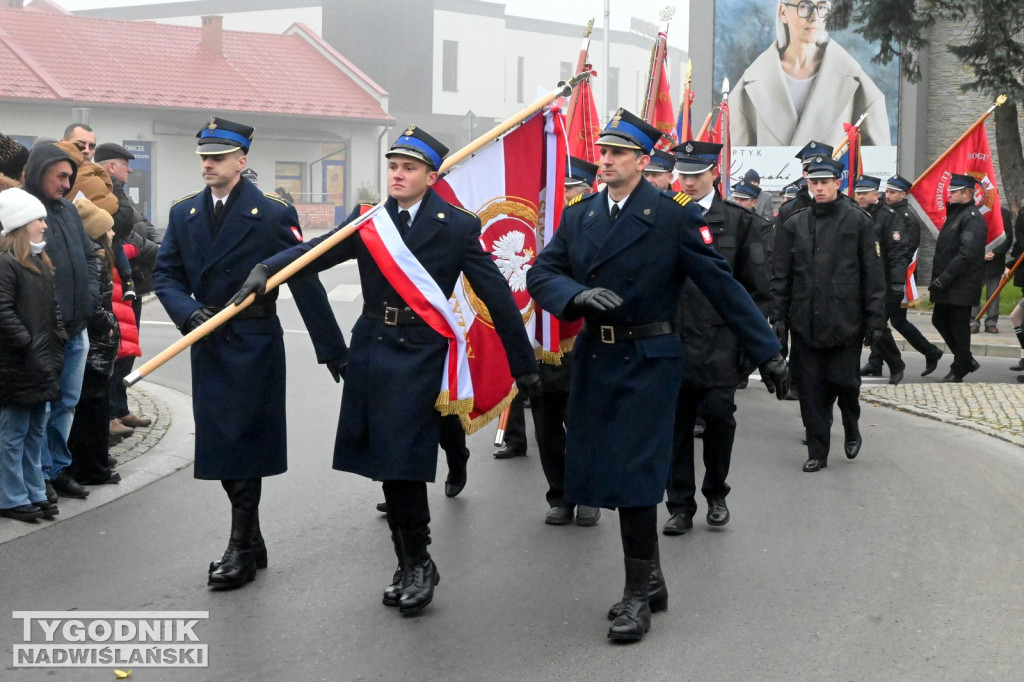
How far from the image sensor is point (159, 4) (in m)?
60.8

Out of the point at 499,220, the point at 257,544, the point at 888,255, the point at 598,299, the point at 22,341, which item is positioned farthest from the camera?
the point at 888,255

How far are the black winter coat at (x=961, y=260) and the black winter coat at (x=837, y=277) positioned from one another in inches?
178

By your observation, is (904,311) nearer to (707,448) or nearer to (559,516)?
(707,448)

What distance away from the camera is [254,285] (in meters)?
5.72

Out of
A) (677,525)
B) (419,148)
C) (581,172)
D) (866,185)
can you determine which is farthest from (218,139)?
(866,185)

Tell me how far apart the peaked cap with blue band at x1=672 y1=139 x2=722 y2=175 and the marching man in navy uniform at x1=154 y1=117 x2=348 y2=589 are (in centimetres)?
232

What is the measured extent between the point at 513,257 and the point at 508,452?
2191 millimetres

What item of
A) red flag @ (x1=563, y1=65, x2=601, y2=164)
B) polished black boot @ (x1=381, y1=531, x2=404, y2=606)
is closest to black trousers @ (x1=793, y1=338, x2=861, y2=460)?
red flag @ (x1=563, y1=65, x2=601, y2=164)

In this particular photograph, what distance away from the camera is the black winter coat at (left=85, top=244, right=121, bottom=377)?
787 cm

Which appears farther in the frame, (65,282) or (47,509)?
(65,282)

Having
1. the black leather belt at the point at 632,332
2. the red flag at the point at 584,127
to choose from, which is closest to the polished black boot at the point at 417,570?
the black leather belt at the point at 632,332

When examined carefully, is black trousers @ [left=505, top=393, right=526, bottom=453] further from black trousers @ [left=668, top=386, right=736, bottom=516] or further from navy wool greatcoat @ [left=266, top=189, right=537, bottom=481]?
navy wool greatcoat @ [left=266, top=189, right=537, bottom=481]

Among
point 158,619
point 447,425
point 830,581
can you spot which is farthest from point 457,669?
point 447,425

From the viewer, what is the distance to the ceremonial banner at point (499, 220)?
20.5 feet
